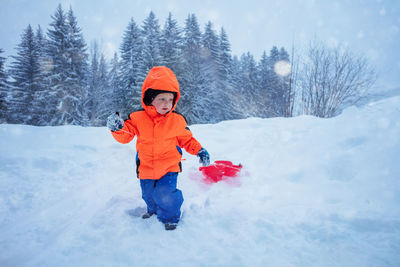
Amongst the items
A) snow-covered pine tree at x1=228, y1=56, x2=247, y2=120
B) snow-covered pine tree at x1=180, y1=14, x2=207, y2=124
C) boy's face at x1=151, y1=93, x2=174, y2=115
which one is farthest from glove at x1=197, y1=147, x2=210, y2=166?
snow-covered pine tree at x1=228, y1=56, x2=247, y2=120

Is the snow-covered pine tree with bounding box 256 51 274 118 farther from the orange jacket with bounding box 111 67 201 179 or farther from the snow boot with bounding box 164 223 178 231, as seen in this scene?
the snow boot with bounding box 164 223 178 231

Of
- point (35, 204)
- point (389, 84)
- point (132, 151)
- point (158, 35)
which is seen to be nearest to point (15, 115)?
point (158, 35)

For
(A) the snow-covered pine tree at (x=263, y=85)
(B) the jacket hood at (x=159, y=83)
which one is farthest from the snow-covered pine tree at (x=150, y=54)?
(B) the jacket hood at (x=159, y=83)

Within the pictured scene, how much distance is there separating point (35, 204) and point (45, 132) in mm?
2922

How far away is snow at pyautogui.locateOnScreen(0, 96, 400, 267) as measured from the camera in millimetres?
1582

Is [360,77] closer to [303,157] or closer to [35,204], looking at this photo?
[303,157]

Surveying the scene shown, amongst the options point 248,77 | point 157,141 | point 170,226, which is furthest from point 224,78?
point 170,226

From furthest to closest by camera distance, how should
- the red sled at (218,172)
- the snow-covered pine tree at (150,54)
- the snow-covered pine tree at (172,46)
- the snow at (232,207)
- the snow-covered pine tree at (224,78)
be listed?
1. the snow-covered pine tree at (224,78)
2. the snow-covered pine tree at (172,46)
3. the snow-covered pine tree at (150,54)
4. the red sled at (218,172)
5. the snow at (232,207)

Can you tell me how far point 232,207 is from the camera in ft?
7.61

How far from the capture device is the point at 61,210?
237cm

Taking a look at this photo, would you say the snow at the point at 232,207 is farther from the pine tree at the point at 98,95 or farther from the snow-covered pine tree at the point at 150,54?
the pine tree at the point at 98,95

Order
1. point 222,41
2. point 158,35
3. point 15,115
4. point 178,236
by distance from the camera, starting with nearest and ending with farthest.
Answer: point 178,236, point 15,115, point 158,35, point 222,41

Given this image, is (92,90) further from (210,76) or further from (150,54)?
(210,76)

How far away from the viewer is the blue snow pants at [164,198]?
209 centimetres
